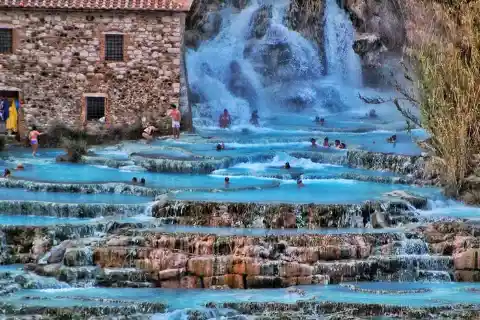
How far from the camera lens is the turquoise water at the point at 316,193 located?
2959 centimetres

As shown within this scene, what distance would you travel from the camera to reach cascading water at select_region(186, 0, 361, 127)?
164 feet

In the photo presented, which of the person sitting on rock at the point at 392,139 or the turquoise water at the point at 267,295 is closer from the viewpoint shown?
the turquoise water at the point at 267,295

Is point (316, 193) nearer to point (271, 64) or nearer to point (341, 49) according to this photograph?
point (271, 64)

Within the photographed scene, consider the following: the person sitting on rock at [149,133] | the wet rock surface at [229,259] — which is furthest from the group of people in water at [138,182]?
the person sitting on rock at [149,133]

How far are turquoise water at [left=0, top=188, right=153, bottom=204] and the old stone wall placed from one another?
361 inches

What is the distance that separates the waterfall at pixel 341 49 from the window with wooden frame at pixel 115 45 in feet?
50.6

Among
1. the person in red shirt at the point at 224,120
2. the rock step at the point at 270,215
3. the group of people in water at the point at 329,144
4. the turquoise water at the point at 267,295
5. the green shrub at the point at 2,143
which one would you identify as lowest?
the turquoise water at the point at 267,295

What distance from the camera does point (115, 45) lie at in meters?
39.6

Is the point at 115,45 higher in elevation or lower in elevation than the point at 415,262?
higher

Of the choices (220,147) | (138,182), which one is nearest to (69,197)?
(138,182)

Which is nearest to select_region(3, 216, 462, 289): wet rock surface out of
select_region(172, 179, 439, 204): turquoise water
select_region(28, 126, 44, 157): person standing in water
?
select_region(172, 179, 439, 204): turquoise water

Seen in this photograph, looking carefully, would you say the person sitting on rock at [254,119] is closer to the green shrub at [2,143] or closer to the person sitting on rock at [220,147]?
the person sitting on rock at [220,147]

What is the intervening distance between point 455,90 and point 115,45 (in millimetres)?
13305

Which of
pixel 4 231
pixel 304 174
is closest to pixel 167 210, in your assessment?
pixel 4 231
